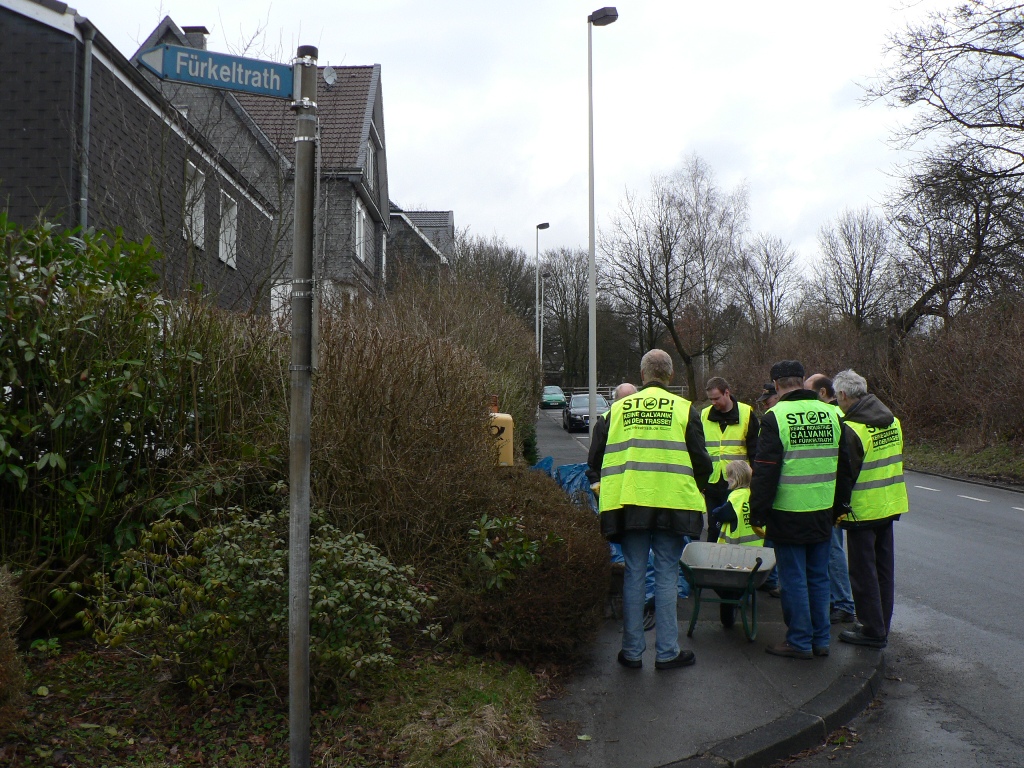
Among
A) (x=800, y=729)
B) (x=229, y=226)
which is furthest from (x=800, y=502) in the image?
(x=229, y=226)

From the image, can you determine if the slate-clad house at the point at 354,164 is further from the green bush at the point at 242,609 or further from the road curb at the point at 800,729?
the road curb at the point at 800,729

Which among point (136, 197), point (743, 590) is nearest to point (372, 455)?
point (743, 590)

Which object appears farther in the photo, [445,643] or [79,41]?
[79,41]

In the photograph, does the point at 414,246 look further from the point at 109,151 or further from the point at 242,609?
the point at 242,609

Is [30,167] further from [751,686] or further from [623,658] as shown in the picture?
[751,686]

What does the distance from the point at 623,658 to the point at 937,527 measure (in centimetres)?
835

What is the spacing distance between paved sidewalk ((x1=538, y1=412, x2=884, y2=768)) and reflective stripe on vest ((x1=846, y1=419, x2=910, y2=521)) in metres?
0.95

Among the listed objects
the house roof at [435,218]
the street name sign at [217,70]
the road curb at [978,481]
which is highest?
the house roof at [435,218]

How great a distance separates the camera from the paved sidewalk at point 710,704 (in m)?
4.36

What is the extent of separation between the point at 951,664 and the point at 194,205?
9.15 metres

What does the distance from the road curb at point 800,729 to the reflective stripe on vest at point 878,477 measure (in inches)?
45.8

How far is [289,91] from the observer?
3627mm

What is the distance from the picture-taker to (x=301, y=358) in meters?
3.60

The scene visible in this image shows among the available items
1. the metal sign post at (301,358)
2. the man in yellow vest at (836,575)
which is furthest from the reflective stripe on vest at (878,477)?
the metal sign post at (301,358)
